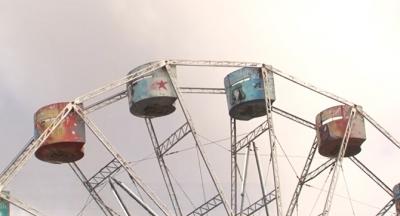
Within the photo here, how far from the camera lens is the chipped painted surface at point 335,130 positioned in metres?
69.6

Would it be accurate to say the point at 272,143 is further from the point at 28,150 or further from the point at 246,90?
the point at 28,150

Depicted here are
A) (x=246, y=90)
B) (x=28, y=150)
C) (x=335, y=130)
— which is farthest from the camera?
(x=335, y=130)

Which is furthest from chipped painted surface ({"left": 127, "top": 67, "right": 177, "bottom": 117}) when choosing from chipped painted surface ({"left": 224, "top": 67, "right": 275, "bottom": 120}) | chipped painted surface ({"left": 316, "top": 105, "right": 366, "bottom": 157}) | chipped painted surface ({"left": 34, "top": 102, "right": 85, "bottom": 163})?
chipped painted surface ({"left": 316, "top": 105, "right": 366, "bottom": 157})

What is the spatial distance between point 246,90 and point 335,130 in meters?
8.39

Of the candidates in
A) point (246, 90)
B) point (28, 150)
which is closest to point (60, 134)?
point (28, 150)

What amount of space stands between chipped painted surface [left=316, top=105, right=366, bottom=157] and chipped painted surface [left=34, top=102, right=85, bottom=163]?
66.2ft

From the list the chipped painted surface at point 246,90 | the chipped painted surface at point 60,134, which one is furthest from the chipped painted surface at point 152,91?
the chipped painted surface at point 246,90

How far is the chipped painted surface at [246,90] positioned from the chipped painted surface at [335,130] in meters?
5.54

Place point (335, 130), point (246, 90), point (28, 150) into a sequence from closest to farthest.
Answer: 1. point (28, 150)
2. point (246, 90)
3. point (335, 130)

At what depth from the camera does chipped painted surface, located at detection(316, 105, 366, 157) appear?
2739 inches

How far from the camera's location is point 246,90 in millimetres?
67688

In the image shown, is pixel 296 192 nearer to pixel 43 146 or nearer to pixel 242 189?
pixel 242 189

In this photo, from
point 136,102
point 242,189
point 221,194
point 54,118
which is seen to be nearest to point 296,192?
point 242,189

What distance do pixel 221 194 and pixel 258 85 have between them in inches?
402
